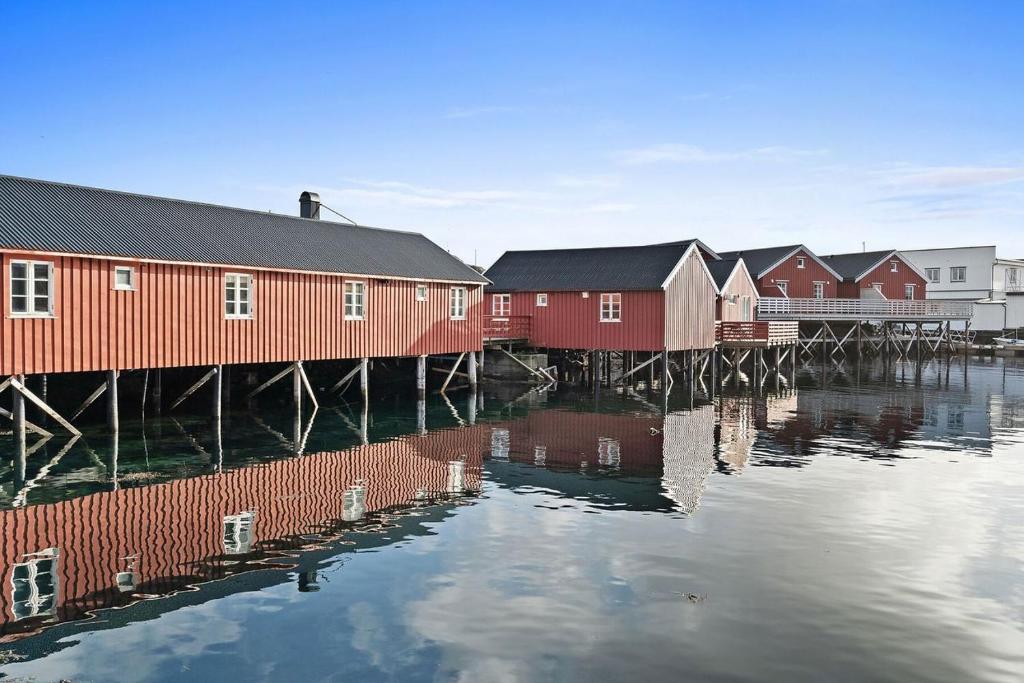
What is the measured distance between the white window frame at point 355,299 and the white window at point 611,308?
12.8 metres

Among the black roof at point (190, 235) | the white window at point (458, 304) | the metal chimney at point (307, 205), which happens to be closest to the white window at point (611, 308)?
the black roof at point (190, 235)

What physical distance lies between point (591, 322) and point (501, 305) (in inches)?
223

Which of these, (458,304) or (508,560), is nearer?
(508,560)

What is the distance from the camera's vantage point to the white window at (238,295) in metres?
27.1

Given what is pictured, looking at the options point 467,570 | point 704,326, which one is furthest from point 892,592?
point 704,326

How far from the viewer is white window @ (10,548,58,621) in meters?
10.6

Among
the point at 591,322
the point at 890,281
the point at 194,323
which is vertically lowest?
the point at 194,323

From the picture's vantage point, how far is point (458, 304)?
36844 millimetres

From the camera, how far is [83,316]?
22.9 metres

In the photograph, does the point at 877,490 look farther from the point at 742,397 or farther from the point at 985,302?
the point at 985,302

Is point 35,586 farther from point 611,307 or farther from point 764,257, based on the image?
point 764,257

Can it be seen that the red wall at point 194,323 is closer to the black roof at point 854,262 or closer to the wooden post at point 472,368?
the wooden post at point 472,368

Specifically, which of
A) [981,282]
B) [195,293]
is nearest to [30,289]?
[195,293]

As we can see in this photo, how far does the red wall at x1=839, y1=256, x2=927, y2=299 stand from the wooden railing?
3531cm
